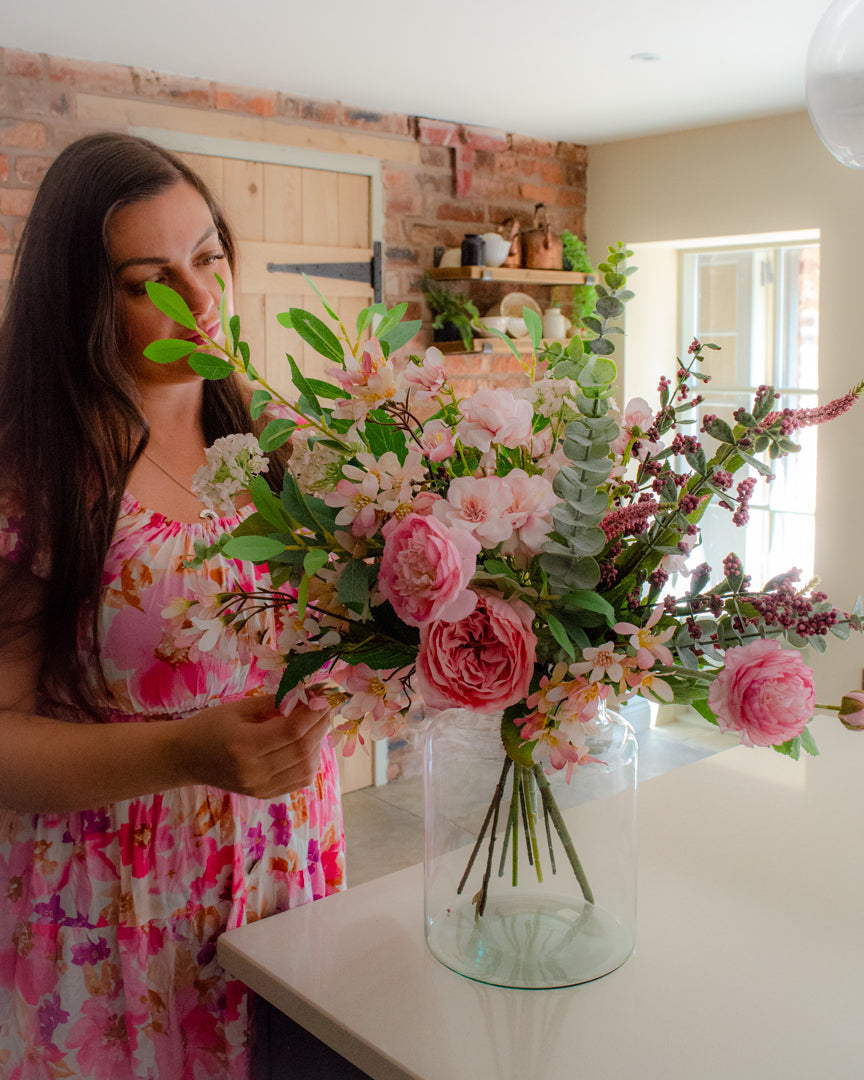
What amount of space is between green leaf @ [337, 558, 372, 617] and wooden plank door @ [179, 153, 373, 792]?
311 centimetres

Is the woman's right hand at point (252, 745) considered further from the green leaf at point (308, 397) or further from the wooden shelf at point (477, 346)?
the wooden shelf at point (477, 346)

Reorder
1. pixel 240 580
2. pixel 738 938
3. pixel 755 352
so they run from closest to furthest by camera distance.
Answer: pixel 738 938, pixel 240 580, pixel 755 352

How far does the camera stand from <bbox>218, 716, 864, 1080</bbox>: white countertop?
2.96ft

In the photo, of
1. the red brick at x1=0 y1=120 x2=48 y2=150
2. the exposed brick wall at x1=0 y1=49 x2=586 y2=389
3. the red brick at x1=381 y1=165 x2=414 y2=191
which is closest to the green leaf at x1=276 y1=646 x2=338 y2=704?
the exposed brick wall at x1=0 y1=49 x2=586 y2=389

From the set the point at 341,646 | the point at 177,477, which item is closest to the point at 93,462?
the point at 177,477

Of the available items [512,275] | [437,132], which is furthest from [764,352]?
[437,132]

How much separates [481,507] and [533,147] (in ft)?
14.5

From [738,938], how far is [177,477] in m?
0.80

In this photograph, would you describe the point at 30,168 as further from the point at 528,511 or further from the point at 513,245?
the point at 528,511

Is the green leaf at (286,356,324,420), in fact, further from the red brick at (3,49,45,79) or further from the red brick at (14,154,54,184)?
the red brick at (3,49,45,79)

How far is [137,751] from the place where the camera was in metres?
1.06

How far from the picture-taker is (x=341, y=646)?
0.88 meters

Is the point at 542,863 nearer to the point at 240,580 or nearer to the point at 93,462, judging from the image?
the point at 240,580

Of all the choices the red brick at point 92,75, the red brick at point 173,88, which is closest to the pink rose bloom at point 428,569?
the red brick at point 92,75
